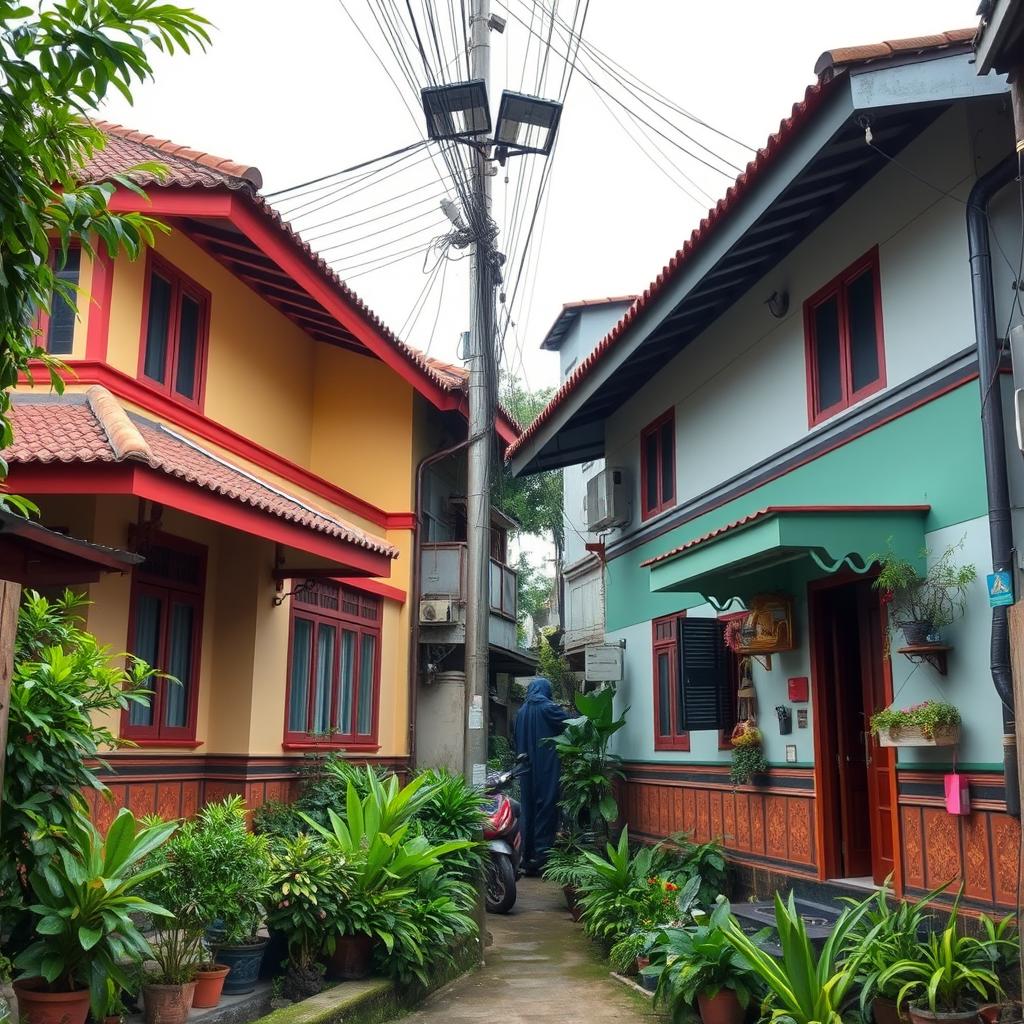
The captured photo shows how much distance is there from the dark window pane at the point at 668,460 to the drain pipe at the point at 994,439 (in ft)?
18.9

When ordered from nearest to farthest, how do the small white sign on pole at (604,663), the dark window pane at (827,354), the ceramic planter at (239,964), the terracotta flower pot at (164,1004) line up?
the terracotta flower pot at (164,1004) → the ceramic planter at (239,964) → the dark window pane at (827,354) → the small white sign on pole at (604,663)

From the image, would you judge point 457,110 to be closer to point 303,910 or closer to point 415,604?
point 415,604

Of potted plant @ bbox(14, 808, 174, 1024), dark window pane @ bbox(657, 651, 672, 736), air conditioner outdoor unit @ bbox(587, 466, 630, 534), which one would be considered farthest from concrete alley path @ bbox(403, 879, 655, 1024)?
air conditioner outdoor unit @ bbox(587, 466, 630, 534)

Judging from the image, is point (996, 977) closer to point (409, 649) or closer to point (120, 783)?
point (120, 783)

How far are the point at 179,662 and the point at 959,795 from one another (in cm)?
656

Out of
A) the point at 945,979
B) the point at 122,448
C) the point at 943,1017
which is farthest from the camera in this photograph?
the point at 122,448

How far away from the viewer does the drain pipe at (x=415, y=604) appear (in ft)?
48.7

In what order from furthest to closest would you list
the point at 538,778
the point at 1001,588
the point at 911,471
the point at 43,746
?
the point at 538,778
the point at 911,471
the point at 1001,588
the point at 43,746

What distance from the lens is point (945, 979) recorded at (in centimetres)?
582

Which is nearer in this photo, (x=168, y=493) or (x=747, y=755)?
(x=168, y=493)

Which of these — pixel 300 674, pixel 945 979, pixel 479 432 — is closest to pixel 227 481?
pixel 479 432

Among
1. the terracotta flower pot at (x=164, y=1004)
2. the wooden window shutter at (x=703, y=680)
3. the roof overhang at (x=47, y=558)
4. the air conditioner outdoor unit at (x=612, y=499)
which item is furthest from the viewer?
the air conditioner outdoor unit at (x=612, y=499)

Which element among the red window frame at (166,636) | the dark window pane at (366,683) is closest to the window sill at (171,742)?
the red window frame at (166,636)

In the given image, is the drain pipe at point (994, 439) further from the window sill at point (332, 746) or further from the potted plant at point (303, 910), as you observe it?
the window sill at point (332, 746)
